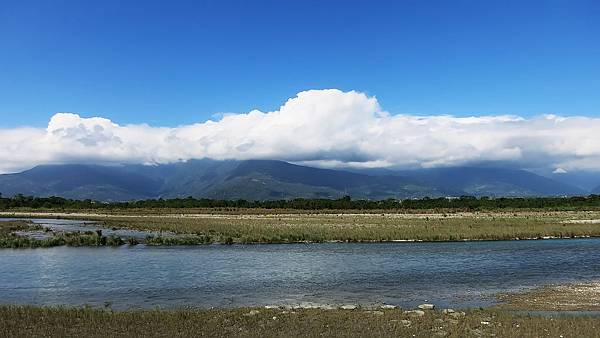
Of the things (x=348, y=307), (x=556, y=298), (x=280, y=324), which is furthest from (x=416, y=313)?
(x=556, y=298)

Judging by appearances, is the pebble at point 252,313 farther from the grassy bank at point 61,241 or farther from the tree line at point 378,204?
the tree line at point 378,204

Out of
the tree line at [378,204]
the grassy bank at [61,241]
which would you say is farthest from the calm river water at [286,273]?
the tree line at [378,204]

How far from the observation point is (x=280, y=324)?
748 inches

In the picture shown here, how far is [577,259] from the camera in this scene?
40.5 metres

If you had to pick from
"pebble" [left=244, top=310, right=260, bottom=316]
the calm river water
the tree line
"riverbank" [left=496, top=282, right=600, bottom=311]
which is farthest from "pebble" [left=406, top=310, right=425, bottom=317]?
the tree line

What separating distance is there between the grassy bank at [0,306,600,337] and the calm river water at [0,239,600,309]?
3.79m

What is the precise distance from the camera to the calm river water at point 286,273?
86.5ft

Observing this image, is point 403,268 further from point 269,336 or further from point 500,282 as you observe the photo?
point 269,336

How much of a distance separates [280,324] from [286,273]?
1543 centimetres

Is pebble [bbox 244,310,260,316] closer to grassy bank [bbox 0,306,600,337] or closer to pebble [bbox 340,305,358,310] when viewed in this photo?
grassy bank [bbox 0,306,600,337]

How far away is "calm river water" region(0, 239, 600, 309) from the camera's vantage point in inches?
1038

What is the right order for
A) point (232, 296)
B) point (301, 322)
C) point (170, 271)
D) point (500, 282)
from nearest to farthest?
point (301, 322)
point (232, 296)
point (500, 282)
point (170, 271)

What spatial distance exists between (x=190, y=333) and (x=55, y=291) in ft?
49.0

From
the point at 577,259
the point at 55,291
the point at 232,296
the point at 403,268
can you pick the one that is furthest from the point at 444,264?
the point at 55,291
